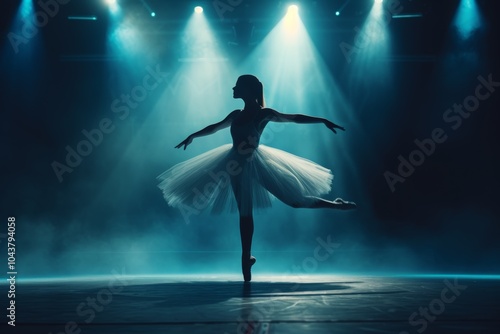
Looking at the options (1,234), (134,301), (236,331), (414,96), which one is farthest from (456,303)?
(1,234)

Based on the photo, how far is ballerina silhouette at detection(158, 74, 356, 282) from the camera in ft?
10.2

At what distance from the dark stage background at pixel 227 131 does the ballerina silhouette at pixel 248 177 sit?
2.62 m

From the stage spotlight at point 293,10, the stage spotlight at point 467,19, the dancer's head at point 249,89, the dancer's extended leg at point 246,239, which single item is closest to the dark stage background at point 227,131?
the stage spotlight at point 467,19

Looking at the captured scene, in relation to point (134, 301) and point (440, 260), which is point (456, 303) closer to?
point (134, 301)

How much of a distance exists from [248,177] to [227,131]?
351 cm

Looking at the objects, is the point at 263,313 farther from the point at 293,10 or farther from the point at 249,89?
the point at 293,10

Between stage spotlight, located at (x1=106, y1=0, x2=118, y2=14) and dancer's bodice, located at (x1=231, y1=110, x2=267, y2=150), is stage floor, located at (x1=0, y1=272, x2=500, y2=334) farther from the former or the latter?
stage spotlight, located at (x1=106, y1=0, x2=118, y2=14)

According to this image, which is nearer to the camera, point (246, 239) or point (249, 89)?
point (246, 239)

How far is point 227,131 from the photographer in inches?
259

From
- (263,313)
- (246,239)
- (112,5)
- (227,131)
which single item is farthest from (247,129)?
(112,5)

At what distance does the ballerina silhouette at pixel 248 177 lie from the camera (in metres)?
3.12

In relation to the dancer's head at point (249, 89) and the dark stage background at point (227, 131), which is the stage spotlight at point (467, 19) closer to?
the dark stage background at point (227, 131)

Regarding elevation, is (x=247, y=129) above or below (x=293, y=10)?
below

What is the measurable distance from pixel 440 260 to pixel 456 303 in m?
4.29
